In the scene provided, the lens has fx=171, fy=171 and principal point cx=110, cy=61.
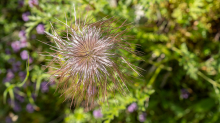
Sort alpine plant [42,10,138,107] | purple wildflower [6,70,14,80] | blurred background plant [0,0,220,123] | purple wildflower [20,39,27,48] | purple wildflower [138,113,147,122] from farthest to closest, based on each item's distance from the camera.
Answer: purple wildflower [6,70,14,80]
purple wildflower [20,39,27,48]
purple wildflower [138,113,147,122]
blurred background plant [0,0,220,123]
alpine plant [42,10,138,107]

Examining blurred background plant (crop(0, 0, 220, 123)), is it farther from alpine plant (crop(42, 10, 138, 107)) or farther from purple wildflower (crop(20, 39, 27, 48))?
alpine plant (crop(42, 10, 138, 107))

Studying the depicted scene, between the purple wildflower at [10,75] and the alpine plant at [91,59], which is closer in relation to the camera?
the alpine plant at [91,59]

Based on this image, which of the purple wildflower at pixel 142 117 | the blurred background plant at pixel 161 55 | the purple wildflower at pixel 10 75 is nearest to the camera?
the blurred background plant at pixel 161 55

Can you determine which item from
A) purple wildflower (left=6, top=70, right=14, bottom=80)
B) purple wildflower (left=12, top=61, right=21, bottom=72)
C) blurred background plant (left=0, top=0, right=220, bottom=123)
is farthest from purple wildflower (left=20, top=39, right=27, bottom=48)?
purple wildflower (left=6, top=70, right=14, bottom=80)

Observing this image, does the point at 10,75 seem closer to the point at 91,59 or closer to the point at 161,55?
the point at 91,59

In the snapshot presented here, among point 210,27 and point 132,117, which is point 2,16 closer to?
point 132,117

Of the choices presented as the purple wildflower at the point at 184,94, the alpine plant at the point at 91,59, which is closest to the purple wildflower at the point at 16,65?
the alpine plant at the point at 91,59

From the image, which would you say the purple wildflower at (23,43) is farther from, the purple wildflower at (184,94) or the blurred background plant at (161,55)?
the purple wildflower at (184,94)

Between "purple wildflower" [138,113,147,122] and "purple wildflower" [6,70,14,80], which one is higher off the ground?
"purple wildflower" [6,70,14,80]

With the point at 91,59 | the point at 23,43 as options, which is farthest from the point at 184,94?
the point at 23,43

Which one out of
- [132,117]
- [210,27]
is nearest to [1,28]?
[132,117]

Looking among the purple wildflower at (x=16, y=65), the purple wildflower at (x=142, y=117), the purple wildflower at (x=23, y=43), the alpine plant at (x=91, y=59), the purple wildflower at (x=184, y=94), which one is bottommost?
the purple wildflower at (x=142, y=117)
